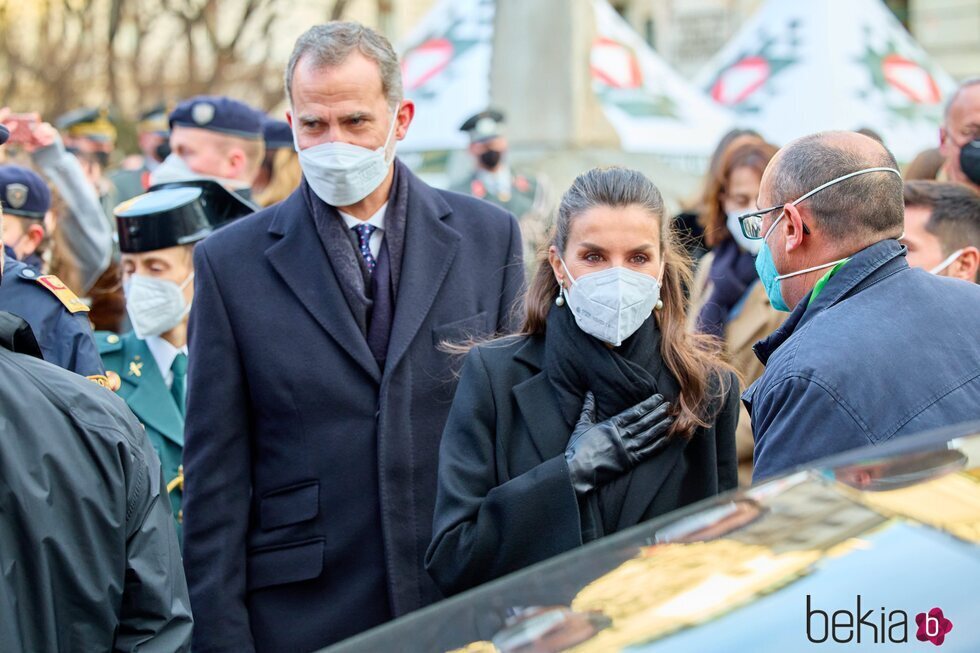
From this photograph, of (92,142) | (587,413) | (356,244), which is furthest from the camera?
(92,142)

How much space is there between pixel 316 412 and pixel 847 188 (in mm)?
1514

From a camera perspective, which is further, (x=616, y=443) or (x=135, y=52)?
(x=135, y=52)

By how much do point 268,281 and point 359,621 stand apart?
98 cm

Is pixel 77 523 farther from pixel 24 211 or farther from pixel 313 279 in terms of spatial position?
pixel 24 211

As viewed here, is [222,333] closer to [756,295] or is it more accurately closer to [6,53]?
[756,295]

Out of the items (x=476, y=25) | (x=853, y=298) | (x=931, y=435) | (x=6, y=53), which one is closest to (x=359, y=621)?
(x=853, y=298)

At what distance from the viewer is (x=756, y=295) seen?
5203mm

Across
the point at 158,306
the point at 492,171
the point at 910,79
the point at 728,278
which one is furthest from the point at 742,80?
the point at 158,306

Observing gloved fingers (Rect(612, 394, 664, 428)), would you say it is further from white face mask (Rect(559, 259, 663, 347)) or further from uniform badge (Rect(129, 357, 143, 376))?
uniform badge (Rect(129, 357, 143, 376))

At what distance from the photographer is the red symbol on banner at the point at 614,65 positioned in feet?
40.1

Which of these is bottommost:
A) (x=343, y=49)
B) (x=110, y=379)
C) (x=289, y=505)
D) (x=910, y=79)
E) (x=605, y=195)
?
(x=289, y=505)

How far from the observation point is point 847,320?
288 centimetres

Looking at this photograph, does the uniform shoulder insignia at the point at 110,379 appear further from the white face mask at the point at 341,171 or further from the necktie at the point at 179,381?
the white face mask at the point at 341,171

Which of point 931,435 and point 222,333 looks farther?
point 222,333
